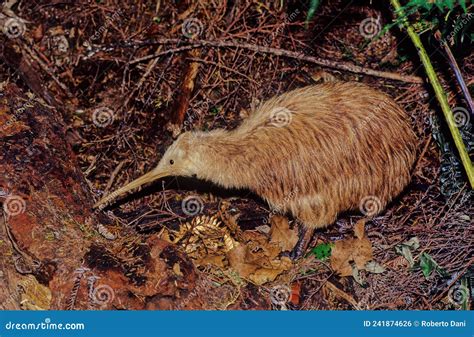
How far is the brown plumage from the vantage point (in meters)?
4.88

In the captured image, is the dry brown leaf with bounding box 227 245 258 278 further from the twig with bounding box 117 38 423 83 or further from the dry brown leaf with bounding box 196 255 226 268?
the twig with bounding box 117 38 423 83

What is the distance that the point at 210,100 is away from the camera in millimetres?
5820

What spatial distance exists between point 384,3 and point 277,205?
217 centimetres

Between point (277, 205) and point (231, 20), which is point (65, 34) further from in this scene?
point (277, 205)

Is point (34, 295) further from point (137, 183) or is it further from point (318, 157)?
point (318, 157)

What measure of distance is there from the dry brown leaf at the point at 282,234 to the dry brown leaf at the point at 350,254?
1.26ft

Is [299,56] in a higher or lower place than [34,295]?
higher

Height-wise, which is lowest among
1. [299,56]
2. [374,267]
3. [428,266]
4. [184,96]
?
[374,267]

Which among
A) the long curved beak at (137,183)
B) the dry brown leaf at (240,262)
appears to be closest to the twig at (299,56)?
the long curved beak at (137,183)

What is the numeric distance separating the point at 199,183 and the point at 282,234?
0.92 metres

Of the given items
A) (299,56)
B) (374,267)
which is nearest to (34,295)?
(374,267)

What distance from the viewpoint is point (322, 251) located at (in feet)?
16.1

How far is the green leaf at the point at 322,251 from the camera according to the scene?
4.86 meters

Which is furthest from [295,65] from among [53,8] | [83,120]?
[53,8]
